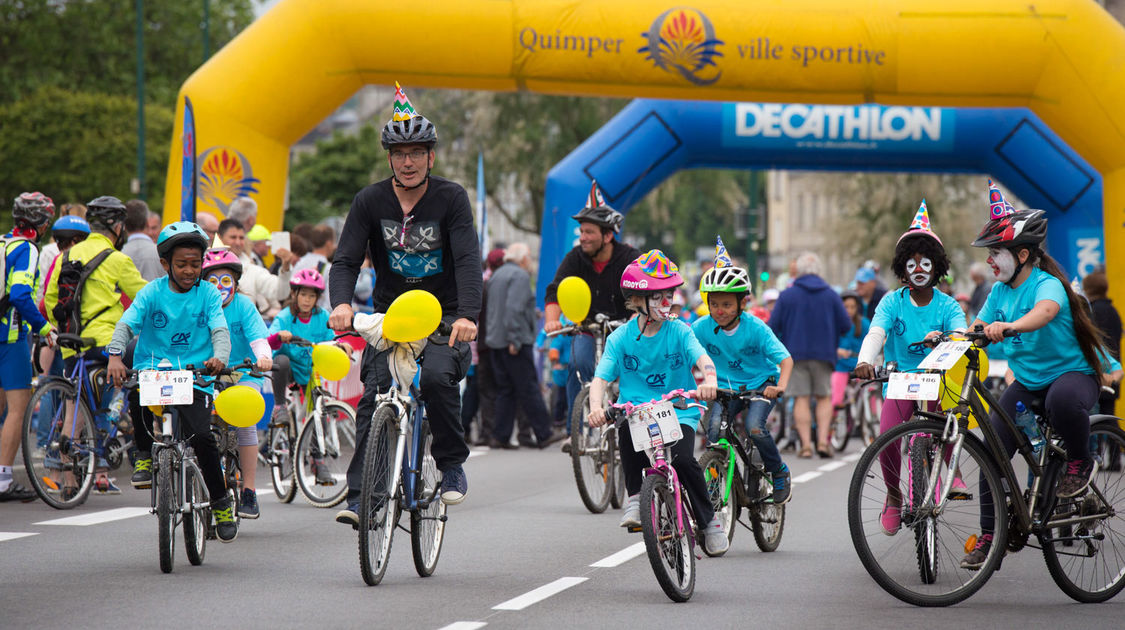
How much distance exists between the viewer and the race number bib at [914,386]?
741 centimetres

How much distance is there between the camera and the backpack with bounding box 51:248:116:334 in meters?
11.8

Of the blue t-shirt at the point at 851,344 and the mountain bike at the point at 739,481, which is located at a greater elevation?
the blue t-shirt at the point at 851,344

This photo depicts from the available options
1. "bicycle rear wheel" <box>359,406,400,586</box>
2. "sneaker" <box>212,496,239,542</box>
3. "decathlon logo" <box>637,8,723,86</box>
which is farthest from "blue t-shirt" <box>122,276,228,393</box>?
"decathlon logo" <box>637,8,723,86</box>

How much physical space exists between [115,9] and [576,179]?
131 feet

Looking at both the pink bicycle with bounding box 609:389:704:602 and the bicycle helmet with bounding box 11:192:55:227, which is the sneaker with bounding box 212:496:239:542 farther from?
the bicycle helmet with bounding box 11:192:55:227

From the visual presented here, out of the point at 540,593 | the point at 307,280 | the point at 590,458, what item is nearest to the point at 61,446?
the point at 307,280

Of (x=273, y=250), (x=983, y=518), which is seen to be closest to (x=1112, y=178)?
(x=273, y=250)

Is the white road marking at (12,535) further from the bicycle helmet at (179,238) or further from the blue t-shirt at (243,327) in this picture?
the bicycle helmet at (179,238)

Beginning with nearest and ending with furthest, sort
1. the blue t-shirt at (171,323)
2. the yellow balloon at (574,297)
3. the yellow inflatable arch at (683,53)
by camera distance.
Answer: the blue t-shirt at (171,323)
the yellow balloon at (574,297)
the yellow inflatable arch at (683,53)

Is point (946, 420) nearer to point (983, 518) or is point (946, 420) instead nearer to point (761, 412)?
point (983, 518)

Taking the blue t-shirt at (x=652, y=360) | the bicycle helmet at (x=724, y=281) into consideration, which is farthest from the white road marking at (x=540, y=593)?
the bicycle helmet at (x=724, y=281)

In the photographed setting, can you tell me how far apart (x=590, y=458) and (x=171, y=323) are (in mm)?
3818

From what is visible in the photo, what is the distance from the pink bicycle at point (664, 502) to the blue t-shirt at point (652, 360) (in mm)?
204

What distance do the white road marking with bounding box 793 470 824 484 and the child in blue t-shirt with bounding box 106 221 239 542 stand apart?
669 centimetres
